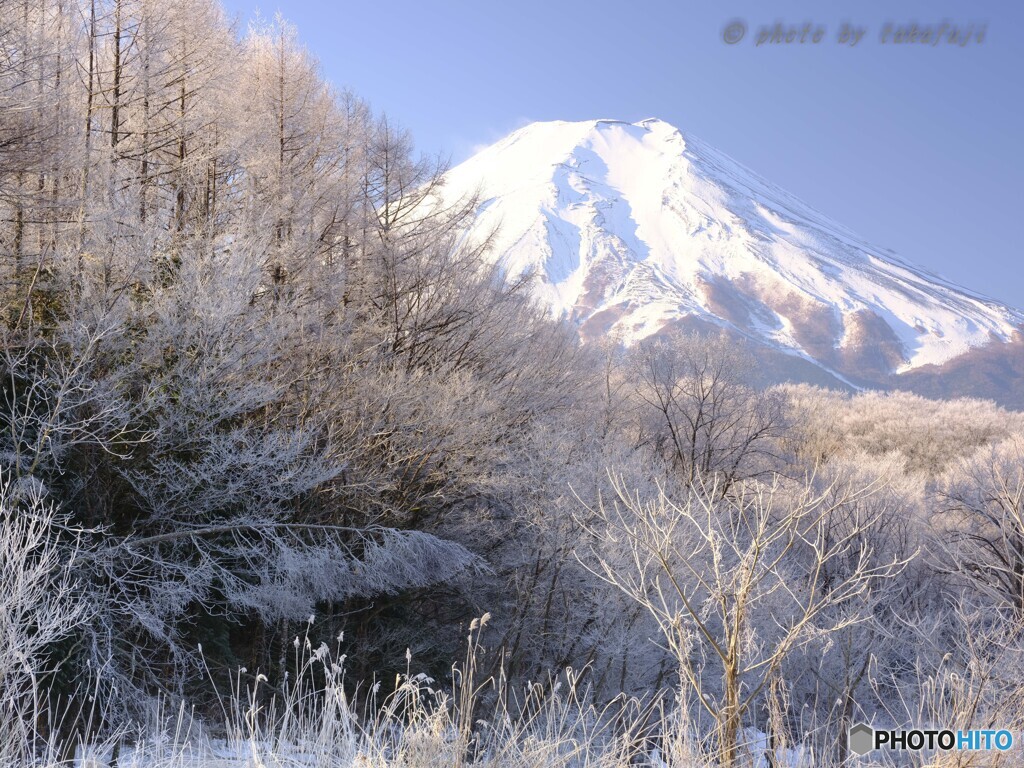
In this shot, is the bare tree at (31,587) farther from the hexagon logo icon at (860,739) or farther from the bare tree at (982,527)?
the bare tree at (982,527)

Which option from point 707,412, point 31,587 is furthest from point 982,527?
point 31,587

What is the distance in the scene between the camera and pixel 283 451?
503 inches

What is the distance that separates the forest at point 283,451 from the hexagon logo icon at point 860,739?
11.7ft

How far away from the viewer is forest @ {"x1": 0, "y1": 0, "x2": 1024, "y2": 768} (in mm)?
10758

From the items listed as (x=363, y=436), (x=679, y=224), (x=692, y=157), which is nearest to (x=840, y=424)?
(x=363, y=436)

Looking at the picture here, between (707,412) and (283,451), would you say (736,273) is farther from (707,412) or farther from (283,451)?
(283,451)

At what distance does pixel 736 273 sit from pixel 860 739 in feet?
466

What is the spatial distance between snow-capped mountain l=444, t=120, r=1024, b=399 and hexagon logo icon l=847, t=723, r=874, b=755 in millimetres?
103381

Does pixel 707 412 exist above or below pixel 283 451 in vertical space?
above

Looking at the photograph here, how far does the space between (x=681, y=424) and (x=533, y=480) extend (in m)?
15.8

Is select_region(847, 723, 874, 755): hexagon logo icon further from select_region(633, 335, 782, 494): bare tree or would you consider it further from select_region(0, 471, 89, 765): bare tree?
select_region(633, 335, 782, 494): bare tree

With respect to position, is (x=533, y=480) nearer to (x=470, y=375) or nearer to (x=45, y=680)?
(x=470, y=375)

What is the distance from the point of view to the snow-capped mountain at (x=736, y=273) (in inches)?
4980
